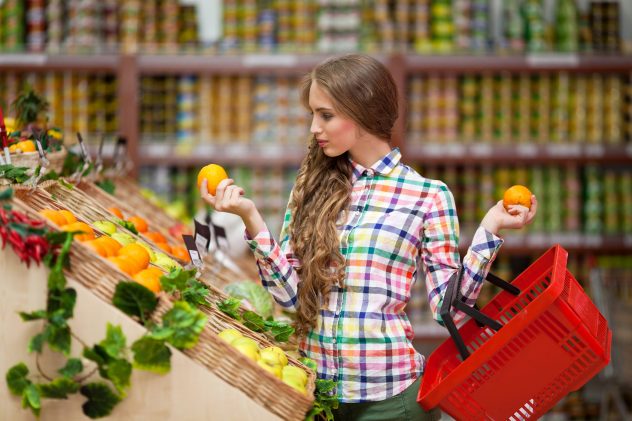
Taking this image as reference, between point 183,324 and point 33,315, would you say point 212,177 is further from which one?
point 33,315

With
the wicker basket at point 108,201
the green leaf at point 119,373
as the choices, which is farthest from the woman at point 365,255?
the wicker basket at point 108,201

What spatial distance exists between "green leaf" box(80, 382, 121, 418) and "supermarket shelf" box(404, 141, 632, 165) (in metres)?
3.38

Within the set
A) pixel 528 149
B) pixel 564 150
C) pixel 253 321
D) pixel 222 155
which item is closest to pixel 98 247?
pixel 253 321

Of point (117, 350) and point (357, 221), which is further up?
point (357, 221)

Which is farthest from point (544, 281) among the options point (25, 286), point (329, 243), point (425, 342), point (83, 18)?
point (83, 18)

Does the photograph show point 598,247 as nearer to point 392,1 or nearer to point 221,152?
point 392,1

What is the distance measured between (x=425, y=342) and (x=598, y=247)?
116cm

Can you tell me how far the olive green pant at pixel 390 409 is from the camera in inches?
81.4

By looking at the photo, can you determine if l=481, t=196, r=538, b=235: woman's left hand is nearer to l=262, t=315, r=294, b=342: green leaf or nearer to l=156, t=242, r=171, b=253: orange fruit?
l=262, t=315, r=294, b=342: green leaf

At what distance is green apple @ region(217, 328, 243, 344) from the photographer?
1.95 meters

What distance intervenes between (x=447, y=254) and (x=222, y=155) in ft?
9.68

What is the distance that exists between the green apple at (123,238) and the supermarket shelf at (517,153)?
114 inches

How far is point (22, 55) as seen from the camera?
→ 16.0ft

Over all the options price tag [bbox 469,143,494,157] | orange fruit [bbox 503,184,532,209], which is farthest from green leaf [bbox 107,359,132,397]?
price tag [bbox 469,143,494,157]
